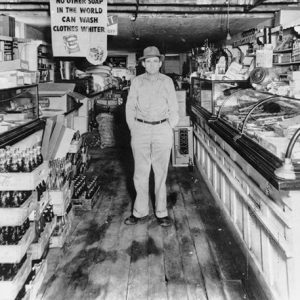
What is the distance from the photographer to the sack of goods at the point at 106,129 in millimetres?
8680

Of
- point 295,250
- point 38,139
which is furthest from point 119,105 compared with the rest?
point 295,250

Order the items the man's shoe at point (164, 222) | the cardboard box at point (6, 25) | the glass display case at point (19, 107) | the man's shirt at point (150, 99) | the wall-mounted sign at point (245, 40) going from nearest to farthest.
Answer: the glass display case at point (19, 107), the man's shirt at point (150, 99), the man's shoe at point (164, 222), the cardboard box at point (6, 25), the wall-mounted sign at point (245, 40)

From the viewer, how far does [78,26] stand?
16.4 feet

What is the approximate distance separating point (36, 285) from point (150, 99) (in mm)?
2271

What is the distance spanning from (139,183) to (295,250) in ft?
7.50

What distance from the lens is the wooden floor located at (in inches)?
114

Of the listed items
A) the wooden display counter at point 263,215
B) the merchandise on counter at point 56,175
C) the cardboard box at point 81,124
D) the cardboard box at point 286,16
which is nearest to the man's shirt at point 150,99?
the wooden display counter at point 263,215

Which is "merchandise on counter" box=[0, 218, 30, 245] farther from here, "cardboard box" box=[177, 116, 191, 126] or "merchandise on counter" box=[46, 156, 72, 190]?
"cardboard box" box=[177, 116, 191, 126]

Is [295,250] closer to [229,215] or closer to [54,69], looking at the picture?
[229,215]

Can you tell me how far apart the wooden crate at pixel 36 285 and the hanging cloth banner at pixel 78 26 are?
3080mm

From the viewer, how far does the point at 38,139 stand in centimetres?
441

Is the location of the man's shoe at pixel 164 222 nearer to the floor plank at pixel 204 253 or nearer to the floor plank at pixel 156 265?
the floor plank at pixel 156 265

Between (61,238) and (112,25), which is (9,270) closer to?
(61,238)

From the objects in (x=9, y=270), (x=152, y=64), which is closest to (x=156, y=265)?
(x=9, y=270)
